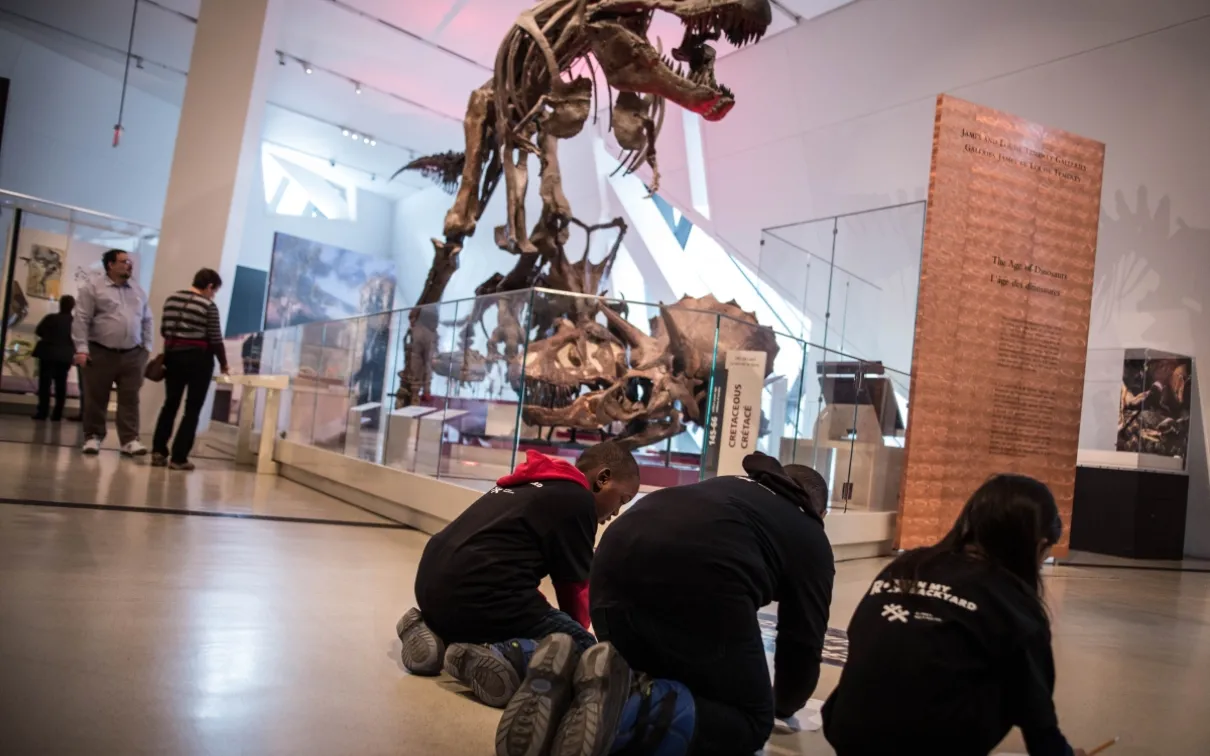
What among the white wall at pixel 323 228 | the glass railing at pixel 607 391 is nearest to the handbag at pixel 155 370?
the glass railing at pixel 607 391

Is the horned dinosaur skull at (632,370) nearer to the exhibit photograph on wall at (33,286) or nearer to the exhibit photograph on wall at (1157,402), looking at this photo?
the exhibit photograph on wall at (1157,402)

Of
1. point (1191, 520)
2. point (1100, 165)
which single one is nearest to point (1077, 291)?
point (1100, 165)

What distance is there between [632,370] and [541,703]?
11.5 feet

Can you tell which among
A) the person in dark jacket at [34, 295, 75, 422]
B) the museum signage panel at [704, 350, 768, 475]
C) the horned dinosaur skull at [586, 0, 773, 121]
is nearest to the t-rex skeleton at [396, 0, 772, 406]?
the horned dinosaur skull at [586, 0, 773, 121]

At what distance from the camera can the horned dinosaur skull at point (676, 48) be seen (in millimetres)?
4914

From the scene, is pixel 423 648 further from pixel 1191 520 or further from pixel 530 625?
pixel 1191 520

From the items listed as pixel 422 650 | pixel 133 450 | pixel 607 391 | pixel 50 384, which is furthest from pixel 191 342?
pixel 422 650

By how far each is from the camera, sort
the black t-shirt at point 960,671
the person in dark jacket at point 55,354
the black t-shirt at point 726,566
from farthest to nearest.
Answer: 1. the person in dark jacket at point 55,354
2. the black t-shirt at point 726,566
3. the black t-shirt at point 960,671

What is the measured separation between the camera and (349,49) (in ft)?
42.8

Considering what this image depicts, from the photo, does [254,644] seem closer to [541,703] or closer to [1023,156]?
[541,703]

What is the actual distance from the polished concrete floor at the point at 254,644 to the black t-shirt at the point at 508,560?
0.74 feet

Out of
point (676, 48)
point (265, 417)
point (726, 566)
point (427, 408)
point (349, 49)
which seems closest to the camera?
point (726, 566)

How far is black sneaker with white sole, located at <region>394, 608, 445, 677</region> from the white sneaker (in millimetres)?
5581

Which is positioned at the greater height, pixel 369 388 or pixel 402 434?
pixel 369 388
